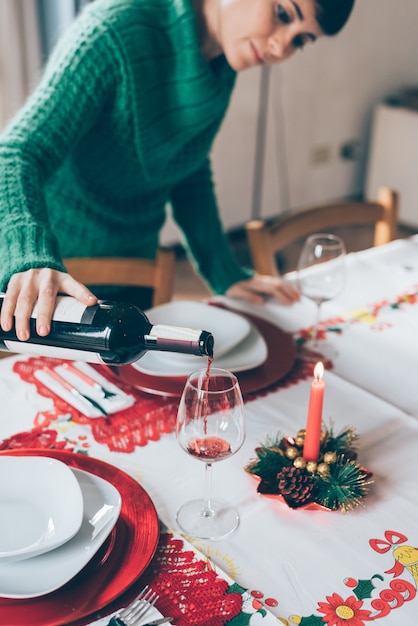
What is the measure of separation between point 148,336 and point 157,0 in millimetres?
800

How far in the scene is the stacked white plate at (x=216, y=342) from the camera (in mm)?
1188

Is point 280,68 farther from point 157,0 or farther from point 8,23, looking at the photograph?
point 157,0

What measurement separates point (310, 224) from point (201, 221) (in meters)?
0.34

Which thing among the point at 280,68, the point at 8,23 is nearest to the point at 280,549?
the point at 8,23

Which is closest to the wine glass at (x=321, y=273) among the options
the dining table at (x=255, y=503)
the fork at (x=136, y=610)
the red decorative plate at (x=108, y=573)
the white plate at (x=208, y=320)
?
the dining table at (x=255, y=503)

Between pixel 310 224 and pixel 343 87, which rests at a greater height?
pixel 310 224

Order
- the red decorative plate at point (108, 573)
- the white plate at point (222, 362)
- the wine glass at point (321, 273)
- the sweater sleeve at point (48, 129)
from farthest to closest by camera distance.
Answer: the wine glass at point (321, 273) < the white plate at point (222, 362) < the sweater sleeve at point (48, 129) < the red decorative plate at point (108, 573)

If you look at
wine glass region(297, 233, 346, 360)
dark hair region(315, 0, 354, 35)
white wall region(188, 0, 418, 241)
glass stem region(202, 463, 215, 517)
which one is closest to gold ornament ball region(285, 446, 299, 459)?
glass stem region(202, 463, 215, 517)

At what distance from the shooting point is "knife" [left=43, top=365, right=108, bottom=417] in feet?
3.62

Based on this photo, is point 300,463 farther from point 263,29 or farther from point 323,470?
point 263,29

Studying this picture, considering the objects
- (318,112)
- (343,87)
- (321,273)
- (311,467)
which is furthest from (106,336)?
(343,87)

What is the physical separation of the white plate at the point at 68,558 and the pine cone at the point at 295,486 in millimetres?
211

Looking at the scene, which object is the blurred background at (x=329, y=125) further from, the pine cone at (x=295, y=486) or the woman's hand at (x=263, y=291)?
the pine cone at (x=295, y=486)

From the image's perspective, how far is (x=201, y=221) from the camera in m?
1.68
